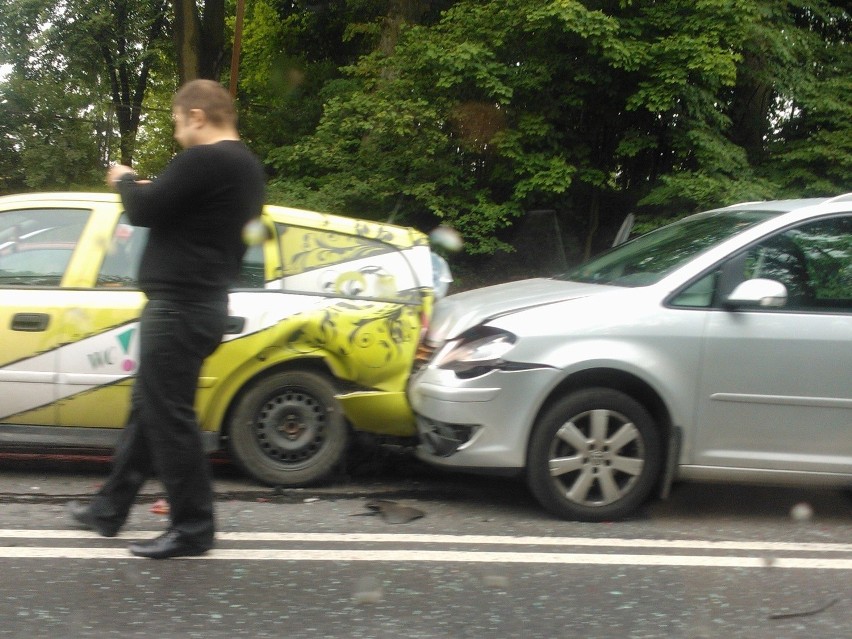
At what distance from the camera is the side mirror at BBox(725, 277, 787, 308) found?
496cm

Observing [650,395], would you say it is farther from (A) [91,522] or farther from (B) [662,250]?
(A) [91,522]

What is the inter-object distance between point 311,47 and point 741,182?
11352 millimetres

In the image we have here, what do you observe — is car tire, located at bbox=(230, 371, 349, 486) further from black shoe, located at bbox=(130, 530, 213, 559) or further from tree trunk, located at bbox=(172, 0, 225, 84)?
tree trunk, located at bbox=(172, 0, 225, 84)

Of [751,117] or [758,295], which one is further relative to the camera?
[751,117]

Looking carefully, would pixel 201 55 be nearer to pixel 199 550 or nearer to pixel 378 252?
pixel 378 252

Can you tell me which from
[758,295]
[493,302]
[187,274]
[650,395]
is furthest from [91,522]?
[758,295]

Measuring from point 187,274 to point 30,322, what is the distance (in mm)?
1766

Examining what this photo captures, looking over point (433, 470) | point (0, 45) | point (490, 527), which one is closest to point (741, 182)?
point (433, 470)

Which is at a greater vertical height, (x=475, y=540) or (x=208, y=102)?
(x=208, y=102)

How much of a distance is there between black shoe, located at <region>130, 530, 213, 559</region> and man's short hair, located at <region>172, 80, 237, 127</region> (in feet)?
5.35

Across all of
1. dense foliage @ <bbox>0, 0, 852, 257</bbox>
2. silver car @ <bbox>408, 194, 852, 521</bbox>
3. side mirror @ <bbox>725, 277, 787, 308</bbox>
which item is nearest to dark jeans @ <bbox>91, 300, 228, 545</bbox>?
silver car @ <bbox>408, 194, 852, 521</bbox>

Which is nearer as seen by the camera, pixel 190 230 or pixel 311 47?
pixel 190 230

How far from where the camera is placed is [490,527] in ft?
16.3

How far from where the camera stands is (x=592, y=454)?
5.01 m
